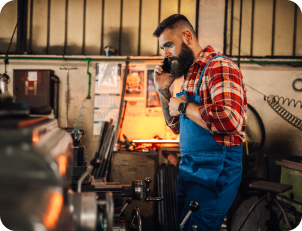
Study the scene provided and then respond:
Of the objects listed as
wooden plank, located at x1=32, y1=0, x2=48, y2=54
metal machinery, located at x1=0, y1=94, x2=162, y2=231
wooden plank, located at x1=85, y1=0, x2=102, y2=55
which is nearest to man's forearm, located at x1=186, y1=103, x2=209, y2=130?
metal machinery, located at x1=0, y1=94, x2=162, y2=231

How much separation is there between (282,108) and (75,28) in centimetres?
362

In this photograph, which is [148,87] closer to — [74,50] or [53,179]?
[74,50]

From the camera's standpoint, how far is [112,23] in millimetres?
3668

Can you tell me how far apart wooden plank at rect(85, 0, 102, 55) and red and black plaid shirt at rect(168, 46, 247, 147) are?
2917 mm

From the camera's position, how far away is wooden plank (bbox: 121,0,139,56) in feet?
11.9

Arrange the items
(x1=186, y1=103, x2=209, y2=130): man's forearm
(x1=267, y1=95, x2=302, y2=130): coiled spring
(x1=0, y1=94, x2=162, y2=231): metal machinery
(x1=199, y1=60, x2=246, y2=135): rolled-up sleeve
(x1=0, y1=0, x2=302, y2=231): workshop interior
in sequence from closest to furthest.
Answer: (x1=0, y1=94, x2=162, y2=231): metal machinery, (x1=199, y1=60, x2=246, y2=135): rolled-up sleeve, (x1=186, y1=103, x2=209, y2=130): man's forearm, (x1=0, y1=0, x2=302, y2=231): workshop interior, (x1=267, y1=95, x2=302, y2=130): coiled spring

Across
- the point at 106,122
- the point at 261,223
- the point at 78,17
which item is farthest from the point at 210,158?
the point at 78,17

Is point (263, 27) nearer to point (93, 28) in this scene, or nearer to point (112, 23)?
point (112, 23)

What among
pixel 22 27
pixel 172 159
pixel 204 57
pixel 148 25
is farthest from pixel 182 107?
pixel 22 27

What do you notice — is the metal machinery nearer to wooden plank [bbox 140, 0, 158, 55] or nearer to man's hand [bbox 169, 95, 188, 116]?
man's hand [bbox 169, 95, 188, 116]

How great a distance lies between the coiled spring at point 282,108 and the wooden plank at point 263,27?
2.47ft

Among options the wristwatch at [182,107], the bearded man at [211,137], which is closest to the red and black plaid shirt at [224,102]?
the bearded man at [211,137]

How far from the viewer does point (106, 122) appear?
11.0 ft

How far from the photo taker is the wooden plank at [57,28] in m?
3.73
